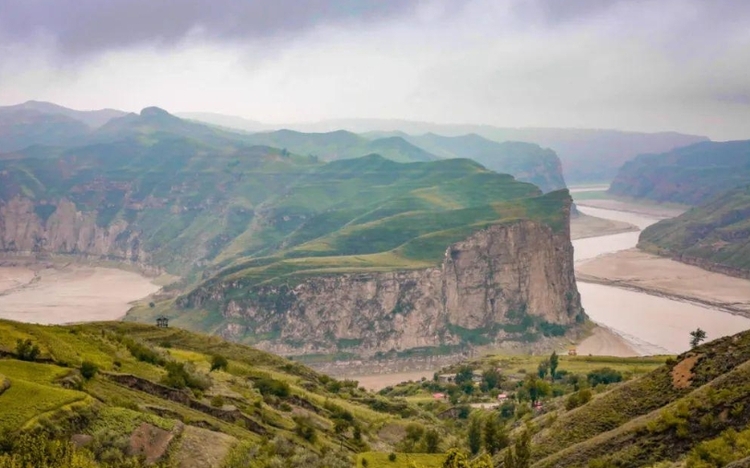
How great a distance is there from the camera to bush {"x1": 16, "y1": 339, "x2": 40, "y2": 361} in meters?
43.5

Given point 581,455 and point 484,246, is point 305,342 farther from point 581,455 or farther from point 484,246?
point 581,455

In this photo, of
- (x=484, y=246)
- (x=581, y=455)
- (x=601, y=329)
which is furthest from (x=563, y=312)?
(x=581, y=455)

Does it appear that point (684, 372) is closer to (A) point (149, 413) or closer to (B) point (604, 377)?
(A) point (149, 413)

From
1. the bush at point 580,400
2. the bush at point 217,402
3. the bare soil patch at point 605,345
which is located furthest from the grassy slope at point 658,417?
the bare soil patch at point 605,345

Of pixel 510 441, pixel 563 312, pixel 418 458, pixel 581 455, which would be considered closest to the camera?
pixel 581 455

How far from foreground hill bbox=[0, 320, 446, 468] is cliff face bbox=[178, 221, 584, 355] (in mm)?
97034

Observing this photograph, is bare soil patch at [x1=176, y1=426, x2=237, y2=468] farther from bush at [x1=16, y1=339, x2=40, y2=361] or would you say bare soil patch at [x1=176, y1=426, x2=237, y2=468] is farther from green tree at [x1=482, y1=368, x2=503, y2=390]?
green tree at [x1=482, y1=368, x2=503, y2=390]

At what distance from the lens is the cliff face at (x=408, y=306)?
6713 inches

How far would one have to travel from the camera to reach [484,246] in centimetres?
19138

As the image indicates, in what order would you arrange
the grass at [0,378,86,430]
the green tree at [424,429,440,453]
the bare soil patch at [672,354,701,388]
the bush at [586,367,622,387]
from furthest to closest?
the bush at [586,367,622,387], the green tree at [424,429,440,453], the bare soil patch at [672,354,701,388], the grass at [0,378,86,430]

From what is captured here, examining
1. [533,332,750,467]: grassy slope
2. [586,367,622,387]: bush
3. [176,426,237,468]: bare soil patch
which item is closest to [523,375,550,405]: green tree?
[586,367,622,387]: bush

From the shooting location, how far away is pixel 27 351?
144 feet

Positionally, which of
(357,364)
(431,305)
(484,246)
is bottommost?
(357,364)

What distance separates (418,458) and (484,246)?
14636 centimetres
